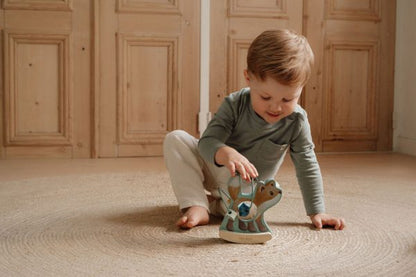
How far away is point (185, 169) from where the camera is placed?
149cm

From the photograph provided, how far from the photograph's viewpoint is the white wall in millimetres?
2918

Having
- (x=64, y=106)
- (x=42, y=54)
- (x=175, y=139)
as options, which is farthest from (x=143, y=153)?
(x=175, y=139)

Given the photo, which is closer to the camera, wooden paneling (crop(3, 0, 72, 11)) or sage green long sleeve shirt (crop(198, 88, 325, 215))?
sage green long sleeve shirt (crop(198, 88, 325, 215))

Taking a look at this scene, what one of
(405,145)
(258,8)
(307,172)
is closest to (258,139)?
(307,172)

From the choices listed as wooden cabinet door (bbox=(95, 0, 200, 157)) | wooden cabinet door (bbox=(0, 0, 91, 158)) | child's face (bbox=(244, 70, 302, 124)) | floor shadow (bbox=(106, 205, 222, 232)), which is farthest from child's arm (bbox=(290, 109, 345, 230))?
wooden cabinet door (bbox=(0, 0, 91, 158))

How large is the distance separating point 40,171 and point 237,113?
115 centimetres

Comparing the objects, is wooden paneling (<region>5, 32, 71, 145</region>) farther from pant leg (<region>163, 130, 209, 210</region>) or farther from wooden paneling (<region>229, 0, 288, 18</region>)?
pant leg (<region>163, 130, 209, 210</region>)

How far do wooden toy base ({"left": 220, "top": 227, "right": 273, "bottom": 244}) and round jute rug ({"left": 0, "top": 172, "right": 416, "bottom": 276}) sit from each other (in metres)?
0.01

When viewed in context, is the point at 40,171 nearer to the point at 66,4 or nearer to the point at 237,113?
the point at 66,4

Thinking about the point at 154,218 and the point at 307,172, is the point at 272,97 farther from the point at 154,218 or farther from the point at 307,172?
the point at 154,218

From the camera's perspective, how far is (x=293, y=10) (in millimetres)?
2848

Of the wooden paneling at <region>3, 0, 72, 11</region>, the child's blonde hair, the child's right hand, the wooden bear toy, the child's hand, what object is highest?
the wooden paneling at <region>3, 0, 72, 11</region>

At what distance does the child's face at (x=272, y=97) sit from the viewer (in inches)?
50.3

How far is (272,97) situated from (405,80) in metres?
1.90
